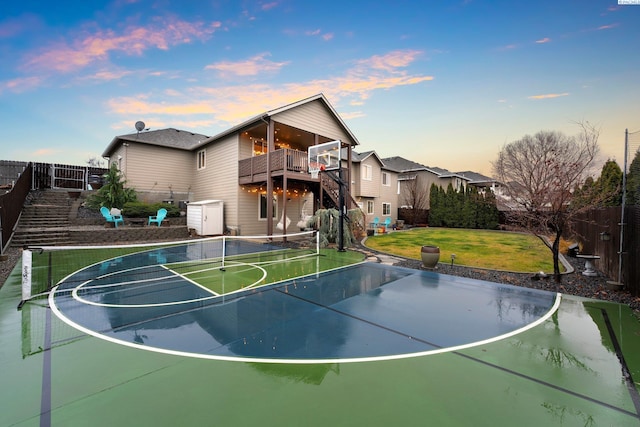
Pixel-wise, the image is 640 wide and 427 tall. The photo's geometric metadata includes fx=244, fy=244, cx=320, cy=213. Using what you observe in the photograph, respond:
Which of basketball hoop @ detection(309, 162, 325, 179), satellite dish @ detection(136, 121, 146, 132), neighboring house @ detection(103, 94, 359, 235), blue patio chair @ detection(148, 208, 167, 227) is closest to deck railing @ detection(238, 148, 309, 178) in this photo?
neighboring house @ detection(103, 94, 359, 235)

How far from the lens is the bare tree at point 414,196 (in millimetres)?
27906

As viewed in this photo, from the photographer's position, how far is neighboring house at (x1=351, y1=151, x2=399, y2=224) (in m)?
23.5

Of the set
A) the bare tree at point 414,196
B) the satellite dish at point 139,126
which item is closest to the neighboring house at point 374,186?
the bare tree at point 414,196

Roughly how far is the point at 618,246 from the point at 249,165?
1579cm

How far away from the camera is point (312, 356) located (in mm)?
3332

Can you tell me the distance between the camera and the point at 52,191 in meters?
16.2

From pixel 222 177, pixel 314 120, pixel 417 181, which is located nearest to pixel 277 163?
pixel 314 120

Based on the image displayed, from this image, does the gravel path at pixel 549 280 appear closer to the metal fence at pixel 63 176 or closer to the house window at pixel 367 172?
the metal fence at pixel 63 176

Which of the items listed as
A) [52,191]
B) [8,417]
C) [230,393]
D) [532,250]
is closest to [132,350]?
[8,417]

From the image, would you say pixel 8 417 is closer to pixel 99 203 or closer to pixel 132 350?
pixel 132 350

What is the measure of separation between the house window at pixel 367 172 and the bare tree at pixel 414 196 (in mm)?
7109

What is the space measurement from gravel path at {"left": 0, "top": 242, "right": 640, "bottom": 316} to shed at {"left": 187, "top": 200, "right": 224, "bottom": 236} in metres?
7.43

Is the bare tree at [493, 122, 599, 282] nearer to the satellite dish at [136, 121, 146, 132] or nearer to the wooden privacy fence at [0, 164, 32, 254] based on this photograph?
the wooden privacy fence at [0, 164, 32, 254]

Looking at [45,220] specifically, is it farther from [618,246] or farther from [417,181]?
[417,181]
